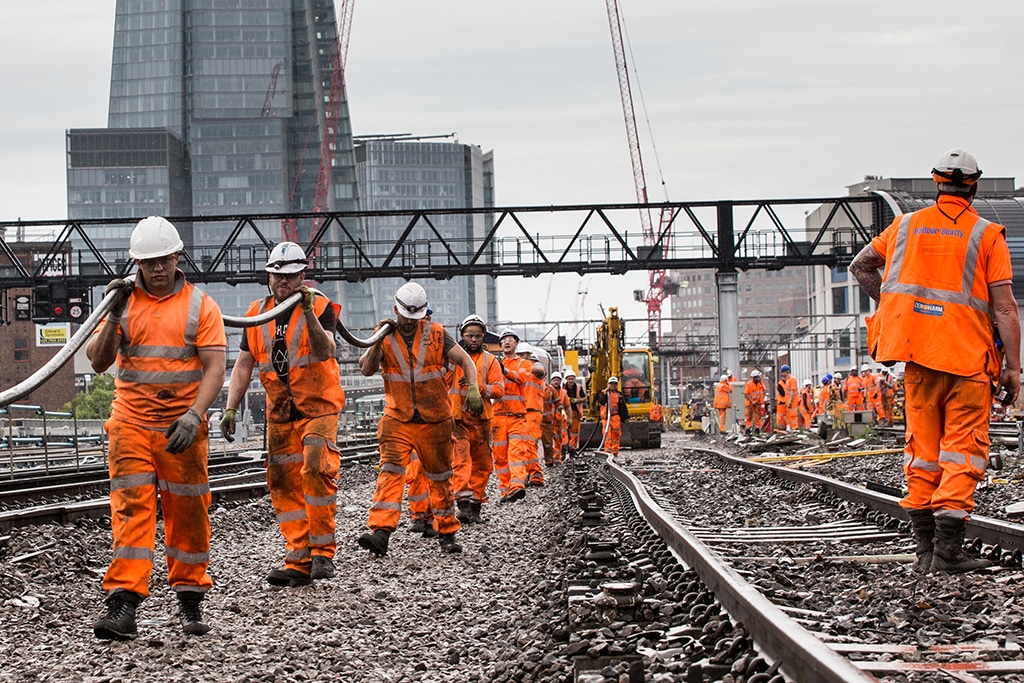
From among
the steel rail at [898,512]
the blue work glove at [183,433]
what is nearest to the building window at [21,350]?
the steel rail at [898,512]

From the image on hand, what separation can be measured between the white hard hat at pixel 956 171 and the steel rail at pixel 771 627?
2.21 meters

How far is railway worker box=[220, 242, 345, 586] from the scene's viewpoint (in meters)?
8.01

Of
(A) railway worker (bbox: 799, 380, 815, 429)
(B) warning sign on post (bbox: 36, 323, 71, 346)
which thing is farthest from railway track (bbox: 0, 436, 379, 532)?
(B) warning sign on post (bbox: 36, 323, 71, 346)

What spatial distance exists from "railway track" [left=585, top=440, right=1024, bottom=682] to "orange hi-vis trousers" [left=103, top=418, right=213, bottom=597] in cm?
194

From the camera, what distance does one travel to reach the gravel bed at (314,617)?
557 cm

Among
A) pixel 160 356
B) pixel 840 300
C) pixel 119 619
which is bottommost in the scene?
pixel 119 619

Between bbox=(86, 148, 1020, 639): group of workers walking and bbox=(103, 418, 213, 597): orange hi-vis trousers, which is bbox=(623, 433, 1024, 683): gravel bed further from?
bbox=(103, 418, 213, 597): orange hi-vis trousers

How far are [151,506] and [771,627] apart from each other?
A: 3075 mm

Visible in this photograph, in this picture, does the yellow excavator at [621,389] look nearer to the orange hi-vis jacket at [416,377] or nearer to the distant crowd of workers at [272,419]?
the distant crowd of workers at [272,419]

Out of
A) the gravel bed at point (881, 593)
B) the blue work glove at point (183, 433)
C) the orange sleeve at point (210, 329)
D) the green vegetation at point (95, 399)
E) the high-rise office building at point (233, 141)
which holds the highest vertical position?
the high-rise office building at point (233, 141)

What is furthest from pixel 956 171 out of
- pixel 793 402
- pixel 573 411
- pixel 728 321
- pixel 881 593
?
pixel 728 321

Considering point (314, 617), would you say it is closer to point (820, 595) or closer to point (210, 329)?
point (210, 329)

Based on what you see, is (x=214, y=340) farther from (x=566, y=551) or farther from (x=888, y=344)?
(x=888, y=344)

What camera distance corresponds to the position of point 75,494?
569 inches
